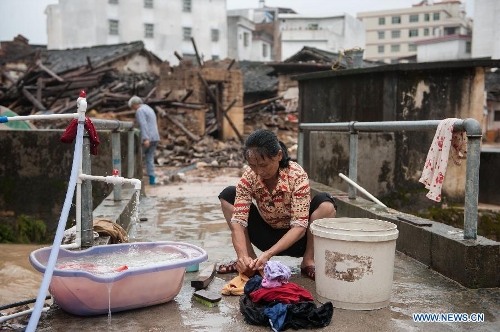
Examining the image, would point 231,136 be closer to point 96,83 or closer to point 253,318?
point 96,83

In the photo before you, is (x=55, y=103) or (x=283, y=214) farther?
(x=55, y=103)

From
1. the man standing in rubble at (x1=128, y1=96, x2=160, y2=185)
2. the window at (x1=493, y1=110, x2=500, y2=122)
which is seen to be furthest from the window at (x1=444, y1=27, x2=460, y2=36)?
the man standing in rubble at (x1=128, y1=96, x2=160, y2=185)

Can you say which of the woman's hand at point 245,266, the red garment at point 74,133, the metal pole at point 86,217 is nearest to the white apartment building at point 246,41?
the red garment at point 74,133

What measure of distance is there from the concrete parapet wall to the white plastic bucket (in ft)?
2.37

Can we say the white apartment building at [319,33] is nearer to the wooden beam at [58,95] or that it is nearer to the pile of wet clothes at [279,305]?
the wooden beam at [58,95]

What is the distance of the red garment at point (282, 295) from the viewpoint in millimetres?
2955

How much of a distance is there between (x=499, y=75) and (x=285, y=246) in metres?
29.2

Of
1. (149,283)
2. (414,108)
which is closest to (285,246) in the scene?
(149,283)

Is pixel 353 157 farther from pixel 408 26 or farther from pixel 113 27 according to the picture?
pixel 408 26

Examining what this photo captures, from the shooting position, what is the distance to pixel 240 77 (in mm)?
22906

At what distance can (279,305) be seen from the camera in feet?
9.43

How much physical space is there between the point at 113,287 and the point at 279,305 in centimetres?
91

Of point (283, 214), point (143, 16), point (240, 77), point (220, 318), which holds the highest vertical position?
point (143, 16)

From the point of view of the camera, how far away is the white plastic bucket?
3.03 meters
